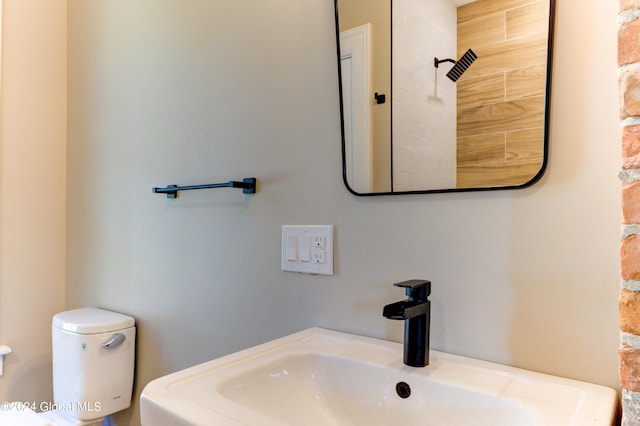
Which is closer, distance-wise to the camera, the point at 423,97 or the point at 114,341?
the point at 423,97

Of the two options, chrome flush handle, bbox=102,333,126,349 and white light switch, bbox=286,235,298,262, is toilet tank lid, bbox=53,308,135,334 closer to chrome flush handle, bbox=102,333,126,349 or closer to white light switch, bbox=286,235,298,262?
chrome flush handle, bbox=102,333,126,349

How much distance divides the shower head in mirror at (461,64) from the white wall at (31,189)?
1.87 meters

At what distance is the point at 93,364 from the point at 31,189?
2.98ft

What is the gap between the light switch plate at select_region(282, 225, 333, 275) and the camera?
107cm

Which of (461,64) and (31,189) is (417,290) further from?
(31,189)

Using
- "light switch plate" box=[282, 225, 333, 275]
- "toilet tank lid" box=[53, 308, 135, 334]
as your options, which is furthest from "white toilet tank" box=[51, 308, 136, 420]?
"light switch plate" box=[282, 225, 333, 275]

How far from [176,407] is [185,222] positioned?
2.91 feet

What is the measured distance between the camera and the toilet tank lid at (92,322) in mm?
1479

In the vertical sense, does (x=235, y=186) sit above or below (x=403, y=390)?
above

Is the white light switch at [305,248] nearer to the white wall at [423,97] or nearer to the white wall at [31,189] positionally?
the white wall at [423,97]

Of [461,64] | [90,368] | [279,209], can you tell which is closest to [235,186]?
[279,209]

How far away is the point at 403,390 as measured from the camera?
0.79 metres

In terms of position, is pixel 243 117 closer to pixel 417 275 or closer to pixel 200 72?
pixel 200 72

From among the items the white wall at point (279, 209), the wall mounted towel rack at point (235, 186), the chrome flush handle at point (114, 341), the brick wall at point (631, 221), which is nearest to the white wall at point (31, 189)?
the white wall at point (279, 209)
